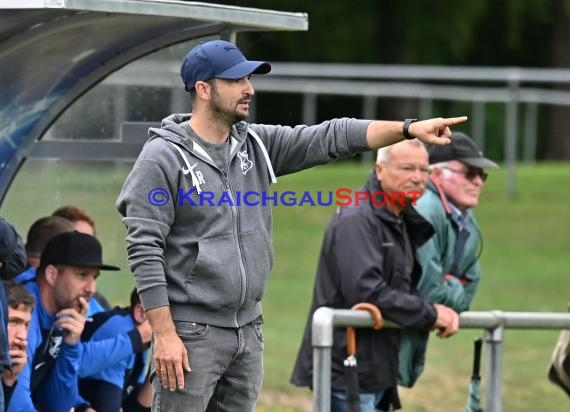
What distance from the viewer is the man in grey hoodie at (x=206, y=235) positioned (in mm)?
5832

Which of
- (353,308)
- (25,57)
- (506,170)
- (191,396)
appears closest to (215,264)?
(191,396)

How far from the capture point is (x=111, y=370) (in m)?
7.61

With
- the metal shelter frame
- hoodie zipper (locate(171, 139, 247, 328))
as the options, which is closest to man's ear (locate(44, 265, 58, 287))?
the metal shelter frame

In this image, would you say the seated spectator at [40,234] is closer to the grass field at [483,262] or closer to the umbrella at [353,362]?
the grass field at [483,262]

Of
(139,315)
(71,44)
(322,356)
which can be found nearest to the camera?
(322,356)

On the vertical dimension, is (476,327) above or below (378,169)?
below

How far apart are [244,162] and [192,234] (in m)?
0.40

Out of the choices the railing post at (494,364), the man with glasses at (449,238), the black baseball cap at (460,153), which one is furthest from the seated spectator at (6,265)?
the black baseball cap at (460,153)

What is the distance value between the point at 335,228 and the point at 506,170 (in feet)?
65.5

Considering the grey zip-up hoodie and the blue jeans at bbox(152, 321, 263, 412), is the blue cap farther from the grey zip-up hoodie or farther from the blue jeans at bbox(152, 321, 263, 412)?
the blue jeans at bbox(152, 321, 263, 412)

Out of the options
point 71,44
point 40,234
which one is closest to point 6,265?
point 40,234

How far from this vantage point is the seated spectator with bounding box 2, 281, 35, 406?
6.74 metres

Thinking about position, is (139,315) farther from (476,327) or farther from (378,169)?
(476,327)

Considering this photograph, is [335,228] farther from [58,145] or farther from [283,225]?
[283,225]
